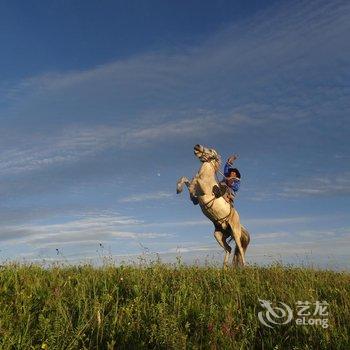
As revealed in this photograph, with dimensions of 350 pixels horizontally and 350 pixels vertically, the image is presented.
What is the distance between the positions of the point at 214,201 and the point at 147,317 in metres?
10.7

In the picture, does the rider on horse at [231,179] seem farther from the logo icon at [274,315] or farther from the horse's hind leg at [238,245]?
the logo icon at [274,315]

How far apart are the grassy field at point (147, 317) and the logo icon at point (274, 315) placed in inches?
4.1

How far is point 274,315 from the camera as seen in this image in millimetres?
6719

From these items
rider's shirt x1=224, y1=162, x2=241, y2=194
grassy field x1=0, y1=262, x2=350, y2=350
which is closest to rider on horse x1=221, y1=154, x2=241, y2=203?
rider's shirt x1=224, y1=162, x2=241, y2=194

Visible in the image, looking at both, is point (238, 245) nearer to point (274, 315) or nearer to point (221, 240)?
point (221, 240)

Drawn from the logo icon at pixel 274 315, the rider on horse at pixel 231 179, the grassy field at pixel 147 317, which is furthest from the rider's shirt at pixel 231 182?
the logo icon at pixel 274 315

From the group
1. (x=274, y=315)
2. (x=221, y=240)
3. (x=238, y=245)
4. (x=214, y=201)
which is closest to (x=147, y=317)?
(x=274, y=315)

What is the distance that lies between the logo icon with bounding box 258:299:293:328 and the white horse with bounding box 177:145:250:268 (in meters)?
9.80

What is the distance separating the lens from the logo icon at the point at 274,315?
6.54m

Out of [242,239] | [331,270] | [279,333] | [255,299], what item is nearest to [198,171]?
[242,239]

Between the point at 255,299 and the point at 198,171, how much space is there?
392 inches

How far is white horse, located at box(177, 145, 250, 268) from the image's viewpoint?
17.1 meters

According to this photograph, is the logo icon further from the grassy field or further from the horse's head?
the horse's head

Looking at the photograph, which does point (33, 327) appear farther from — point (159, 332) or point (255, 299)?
point (255, 299)
